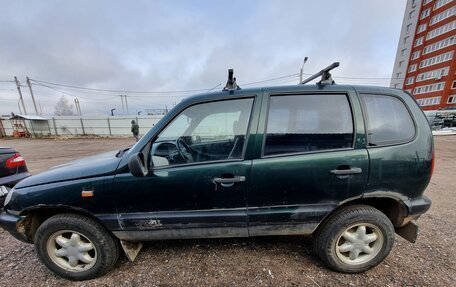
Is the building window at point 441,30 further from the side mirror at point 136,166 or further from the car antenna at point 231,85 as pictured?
the side mirror at point 136,166

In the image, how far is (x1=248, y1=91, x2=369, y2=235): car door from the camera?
181 cm

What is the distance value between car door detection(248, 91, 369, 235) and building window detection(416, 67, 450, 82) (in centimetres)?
→ 4544

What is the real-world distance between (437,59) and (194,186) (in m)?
49.2

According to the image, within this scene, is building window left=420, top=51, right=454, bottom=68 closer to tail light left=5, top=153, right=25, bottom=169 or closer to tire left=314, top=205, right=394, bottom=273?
tire left=314, top=205, right=394, bottom=273

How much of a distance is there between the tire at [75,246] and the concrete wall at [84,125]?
65.9ft

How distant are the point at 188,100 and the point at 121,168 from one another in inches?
36.4

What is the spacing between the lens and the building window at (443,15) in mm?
31109

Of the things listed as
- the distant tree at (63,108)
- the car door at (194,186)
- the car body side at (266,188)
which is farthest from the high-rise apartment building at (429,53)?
the distant tree at (63,108)

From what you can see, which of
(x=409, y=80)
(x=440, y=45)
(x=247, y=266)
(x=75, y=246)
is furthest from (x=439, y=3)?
(x=75, y=246)

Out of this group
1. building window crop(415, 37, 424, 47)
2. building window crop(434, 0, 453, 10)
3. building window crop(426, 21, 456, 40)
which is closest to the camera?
building window crop(426, 21, 456, 40)

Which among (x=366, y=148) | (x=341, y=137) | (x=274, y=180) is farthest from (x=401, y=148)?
(x=274, y=180)

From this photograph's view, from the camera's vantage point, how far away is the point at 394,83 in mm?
41375

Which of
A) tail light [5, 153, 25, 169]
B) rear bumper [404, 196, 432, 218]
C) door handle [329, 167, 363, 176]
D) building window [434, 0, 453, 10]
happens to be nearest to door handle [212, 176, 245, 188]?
door handle [329, 167, 363, 176]

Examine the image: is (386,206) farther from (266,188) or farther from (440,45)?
(440,45)
